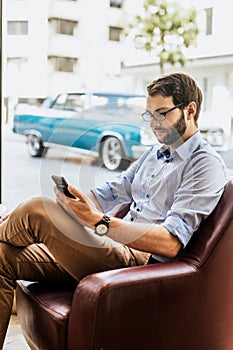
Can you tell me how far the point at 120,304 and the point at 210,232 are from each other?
406mm

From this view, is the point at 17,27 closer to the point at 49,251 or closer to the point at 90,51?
the point at 90,51

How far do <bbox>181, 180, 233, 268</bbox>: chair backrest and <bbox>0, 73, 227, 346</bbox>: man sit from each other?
28 millimetres

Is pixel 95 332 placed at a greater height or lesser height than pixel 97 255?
lesser

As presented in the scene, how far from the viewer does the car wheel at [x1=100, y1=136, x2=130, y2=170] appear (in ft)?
8.86

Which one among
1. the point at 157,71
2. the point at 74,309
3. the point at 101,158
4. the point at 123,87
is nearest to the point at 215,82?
the point at 157,71

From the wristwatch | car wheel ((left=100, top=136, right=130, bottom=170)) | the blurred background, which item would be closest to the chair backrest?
the wristwatch

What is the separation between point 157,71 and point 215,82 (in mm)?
311

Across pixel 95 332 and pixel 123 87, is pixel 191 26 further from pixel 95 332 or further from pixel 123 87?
pixel 95 332

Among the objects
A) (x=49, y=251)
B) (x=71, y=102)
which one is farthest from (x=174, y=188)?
(x=71, y=102)

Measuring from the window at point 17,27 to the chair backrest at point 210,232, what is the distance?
1.75 metres

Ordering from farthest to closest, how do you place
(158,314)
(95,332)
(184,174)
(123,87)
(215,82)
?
(123,87) → (215,82) → (184,174) → (158,314) → (95,332)

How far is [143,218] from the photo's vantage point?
75.2 inches

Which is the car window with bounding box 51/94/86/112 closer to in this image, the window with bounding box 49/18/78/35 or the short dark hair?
the window with bounding box 49/18/78/35

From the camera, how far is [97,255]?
1.68m
